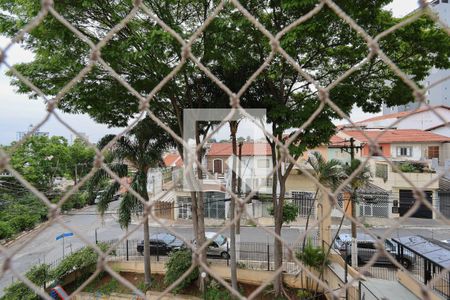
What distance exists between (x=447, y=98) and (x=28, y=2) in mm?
22907

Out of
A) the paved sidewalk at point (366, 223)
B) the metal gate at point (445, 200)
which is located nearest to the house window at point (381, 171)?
the paved sidewalk at point (366, 223)

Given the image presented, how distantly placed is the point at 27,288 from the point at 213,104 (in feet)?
18.7

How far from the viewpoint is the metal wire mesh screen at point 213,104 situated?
72cm

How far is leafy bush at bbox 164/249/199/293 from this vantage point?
620 centimetres

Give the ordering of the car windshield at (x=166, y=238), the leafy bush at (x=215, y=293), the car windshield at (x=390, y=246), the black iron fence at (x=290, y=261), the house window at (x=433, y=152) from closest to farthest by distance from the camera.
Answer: the leafy bush at (x=215, y=293), the black iron fence at (x=290, y=261), the car windshield at (x=390, y=246), the car windshield at (x=166, y=238), the house window at (x=433, y=152)

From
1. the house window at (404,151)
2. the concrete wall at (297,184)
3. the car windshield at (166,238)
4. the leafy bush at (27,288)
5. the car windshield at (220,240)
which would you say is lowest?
the car windshield at (166,238)

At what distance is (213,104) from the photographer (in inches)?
240

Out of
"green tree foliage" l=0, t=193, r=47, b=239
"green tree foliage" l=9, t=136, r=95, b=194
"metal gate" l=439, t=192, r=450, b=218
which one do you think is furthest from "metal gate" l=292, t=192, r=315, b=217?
"green tree foliage" l=0, t=193, r=47, b=239

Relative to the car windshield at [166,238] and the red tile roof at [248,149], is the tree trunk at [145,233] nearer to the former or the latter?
the car windshield at [166,238]

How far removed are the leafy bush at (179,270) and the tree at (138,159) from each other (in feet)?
2.57

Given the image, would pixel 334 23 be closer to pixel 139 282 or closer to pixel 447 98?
pixel 139 282

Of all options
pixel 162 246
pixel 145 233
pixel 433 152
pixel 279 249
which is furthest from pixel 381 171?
pixel 145 233

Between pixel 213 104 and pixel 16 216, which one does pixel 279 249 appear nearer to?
pixel 213 104

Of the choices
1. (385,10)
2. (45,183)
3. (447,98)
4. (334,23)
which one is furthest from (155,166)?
(447,98)
